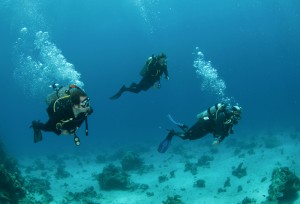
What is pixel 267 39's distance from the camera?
19800cm

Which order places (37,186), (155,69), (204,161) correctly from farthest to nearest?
(204,161), (37,186), (155,69)

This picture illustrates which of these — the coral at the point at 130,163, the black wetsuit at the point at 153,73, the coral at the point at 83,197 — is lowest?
the coral at the point at 83,197

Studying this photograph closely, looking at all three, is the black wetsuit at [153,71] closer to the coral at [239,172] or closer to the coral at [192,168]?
the coral at [239,172]

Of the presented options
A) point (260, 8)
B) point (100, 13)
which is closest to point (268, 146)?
point (100, 13)

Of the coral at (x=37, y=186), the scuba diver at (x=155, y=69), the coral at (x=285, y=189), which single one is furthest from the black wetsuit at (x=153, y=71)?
the coral at (x=37, y=186)

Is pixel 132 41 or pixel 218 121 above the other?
pixel 132 41

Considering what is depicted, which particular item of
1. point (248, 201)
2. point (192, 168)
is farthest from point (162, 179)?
point (248, 201)

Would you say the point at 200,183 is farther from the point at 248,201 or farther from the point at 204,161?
the point at 204,161

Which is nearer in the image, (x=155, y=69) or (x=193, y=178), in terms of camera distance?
(x=155, y=69)

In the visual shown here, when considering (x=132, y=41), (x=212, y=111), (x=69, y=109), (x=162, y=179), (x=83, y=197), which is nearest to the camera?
(x=69, y=109)

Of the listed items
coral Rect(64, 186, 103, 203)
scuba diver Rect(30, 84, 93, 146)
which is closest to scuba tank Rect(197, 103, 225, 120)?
scuba diver Rect(30, 84, 93, 146)

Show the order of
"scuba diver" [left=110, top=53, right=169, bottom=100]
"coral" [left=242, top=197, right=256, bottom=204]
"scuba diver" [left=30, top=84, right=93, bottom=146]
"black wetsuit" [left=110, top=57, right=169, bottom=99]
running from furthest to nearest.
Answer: "coral" [left=242, top=197, right=256, bottom=204], "black wetsuit" [left=110, top=57, right=169, bottom=99], "scuba diver" [left=110, top=53, right=169, bottom=100], "scuba diver" [left=30, top=84, right=93, bottom=146]

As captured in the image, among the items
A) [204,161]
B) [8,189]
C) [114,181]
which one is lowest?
[8,189]

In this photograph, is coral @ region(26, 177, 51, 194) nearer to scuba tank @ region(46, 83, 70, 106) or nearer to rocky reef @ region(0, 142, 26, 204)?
rocky reef @ region(0, 142, 26, 204)
